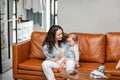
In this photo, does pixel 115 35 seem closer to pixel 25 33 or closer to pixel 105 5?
pixel 105 5

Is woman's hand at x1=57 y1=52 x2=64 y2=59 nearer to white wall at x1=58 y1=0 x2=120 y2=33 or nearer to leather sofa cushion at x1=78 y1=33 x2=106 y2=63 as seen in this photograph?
leather sofa cushion at x1=78 y1=33 x2=106 y2=63

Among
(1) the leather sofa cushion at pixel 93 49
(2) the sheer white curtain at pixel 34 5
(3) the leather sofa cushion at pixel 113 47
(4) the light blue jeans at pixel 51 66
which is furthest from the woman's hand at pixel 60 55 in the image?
(2) the sheer white curtain at pixel 34 5

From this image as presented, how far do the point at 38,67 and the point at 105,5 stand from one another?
1.63 m

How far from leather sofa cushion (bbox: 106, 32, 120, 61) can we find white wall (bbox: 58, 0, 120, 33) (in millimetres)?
491

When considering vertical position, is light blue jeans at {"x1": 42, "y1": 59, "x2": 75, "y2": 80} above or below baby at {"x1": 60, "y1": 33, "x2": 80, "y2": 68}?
below

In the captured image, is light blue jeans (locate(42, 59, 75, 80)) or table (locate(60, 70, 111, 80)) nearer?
table (locate(60, 70, 111, 80))

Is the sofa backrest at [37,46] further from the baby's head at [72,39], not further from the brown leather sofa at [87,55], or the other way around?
the baby's head at [72,39]

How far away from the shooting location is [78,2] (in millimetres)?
4512

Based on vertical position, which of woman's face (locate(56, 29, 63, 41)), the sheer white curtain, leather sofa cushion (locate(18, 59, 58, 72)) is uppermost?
the sheer white curtain

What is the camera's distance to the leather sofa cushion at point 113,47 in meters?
3.90

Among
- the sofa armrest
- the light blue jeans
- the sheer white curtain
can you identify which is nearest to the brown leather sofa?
the sofa armrest

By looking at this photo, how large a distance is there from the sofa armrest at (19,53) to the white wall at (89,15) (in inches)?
35.1

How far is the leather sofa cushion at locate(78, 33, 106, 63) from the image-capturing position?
12.9ft

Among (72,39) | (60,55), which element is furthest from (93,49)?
(60,55)
